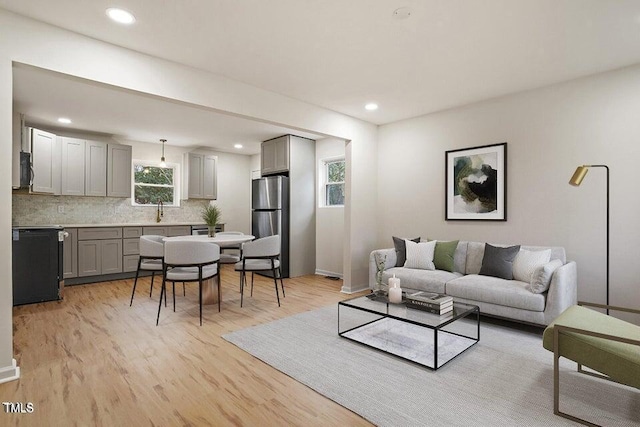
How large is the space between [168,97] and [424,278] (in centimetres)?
323

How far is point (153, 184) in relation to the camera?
6703 mm

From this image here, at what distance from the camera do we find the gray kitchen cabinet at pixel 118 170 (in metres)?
5.77

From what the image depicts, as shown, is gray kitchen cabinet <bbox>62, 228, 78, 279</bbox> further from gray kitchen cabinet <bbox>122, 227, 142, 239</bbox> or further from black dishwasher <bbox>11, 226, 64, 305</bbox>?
black dishwasher <bbox>11, 226, 64, 305</bbox>

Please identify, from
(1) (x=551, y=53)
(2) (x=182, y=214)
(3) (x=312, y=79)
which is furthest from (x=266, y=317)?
(2) (x=182, y=214)

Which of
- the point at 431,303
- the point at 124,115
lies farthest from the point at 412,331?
the point at 124,115

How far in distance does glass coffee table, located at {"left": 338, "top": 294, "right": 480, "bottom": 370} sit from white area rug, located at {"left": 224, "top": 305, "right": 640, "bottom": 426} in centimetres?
9

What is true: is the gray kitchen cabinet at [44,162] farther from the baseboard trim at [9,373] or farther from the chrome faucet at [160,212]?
the baseboard trim at [9,373]

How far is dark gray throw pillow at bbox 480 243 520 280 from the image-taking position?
3510 mm

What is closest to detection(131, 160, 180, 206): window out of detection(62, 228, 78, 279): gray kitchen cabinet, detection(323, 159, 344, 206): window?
detection(62, 228, 78, 279): gray kitchen cabinet

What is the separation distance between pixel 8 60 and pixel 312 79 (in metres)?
2.45

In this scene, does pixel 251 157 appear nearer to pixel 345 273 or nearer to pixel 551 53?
pixel 345 273

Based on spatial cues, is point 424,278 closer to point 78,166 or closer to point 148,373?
point 148,373

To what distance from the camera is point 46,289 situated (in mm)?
4199

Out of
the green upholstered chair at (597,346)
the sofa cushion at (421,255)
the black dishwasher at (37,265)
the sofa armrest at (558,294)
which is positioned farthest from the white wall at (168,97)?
the green upholstered chair at (597,346)
